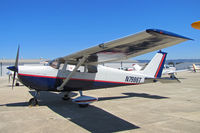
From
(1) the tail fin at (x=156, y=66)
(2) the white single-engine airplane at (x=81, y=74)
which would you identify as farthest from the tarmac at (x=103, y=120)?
(1) the tail fin at (x=156, y=66)

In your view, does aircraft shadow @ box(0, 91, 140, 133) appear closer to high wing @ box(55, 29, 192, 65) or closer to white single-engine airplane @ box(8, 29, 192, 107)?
white single-engine airplane @ box(8, 29, 192, 107)

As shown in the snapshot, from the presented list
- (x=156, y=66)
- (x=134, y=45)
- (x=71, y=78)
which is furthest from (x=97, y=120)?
(x=156, y=66)

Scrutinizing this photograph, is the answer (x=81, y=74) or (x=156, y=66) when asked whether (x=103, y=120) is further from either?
(x=156, y=66)

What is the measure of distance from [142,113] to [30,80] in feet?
14.1

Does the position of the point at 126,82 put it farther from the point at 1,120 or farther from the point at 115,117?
the point at 1,120

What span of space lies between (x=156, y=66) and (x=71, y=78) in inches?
189

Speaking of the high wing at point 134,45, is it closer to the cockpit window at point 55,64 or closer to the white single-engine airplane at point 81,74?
the white single-engine airplane at point 81,74

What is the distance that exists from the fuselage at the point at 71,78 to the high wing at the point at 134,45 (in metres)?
0.61

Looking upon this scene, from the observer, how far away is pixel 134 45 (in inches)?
193

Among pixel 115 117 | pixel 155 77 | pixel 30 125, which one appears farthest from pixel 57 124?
pixel 155 77

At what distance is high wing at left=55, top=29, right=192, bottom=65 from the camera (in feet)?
11.8

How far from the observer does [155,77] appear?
30.7 ft

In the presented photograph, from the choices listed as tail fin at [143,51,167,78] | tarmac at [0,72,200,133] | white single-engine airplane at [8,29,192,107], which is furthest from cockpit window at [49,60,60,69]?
tail fin at [143,51,167,78]

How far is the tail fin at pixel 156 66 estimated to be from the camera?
928cm
